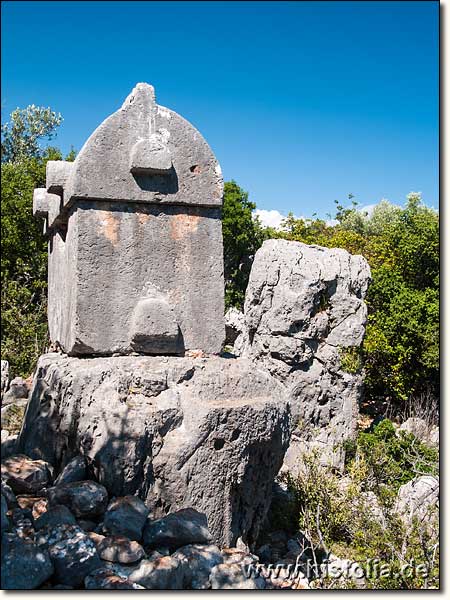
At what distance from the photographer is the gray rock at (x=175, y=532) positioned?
343 cm

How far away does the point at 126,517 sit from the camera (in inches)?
136

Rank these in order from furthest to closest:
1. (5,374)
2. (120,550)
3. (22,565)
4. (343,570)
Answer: (5,374) → (343,570) → (120,550) → (22,565)

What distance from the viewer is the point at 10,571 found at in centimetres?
276

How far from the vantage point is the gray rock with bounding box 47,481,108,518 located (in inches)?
137

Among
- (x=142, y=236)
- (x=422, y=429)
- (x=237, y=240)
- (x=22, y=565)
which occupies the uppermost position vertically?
(x=237, y=240)

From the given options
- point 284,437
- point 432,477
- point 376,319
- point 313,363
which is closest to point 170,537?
point 284,437

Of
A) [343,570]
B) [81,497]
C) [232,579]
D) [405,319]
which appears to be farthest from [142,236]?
[405,319]

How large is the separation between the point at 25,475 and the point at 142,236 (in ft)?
5.72

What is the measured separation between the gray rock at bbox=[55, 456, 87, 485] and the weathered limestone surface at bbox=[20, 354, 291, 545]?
69 mm

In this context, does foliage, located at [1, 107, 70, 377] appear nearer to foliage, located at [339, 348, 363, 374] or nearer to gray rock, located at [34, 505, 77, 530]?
foliage, located at [339, 348, 363, 374]

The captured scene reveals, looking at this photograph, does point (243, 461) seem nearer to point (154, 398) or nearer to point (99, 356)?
point (154, 398)

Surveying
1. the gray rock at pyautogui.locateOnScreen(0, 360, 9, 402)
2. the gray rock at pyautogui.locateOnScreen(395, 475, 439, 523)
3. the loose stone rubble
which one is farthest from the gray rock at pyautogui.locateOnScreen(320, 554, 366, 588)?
the gray rock at pyautogui.locateOnScreen(0, 360, 9, 402)

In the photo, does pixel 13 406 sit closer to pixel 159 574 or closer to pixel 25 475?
pixel 25 475

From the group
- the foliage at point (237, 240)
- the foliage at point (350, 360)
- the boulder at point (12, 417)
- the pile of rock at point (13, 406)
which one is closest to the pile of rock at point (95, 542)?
the pile of rock at point (13, 406)
